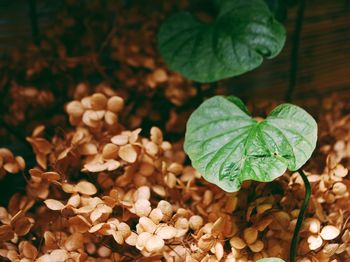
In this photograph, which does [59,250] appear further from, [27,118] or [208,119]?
[27,118]

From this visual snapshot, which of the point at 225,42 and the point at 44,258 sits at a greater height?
the point at 225,42

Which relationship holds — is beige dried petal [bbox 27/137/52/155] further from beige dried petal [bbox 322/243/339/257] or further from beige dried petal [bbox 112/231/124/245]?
beige dried petal [bbox 322/243/339/257]

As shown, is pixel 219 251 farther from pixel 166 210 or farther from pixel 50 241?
pixel 50 241

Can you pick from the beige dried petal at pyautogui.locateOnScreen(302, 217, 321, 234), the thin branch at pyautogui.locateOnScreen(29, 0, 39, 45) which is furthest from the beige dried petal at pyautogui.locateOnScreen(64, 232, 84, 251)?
the thin branch at pyautogui.locateOnScreen(29, 0, 39, 45)

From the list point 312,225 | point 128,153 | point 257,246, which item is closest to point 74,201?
point 128,153

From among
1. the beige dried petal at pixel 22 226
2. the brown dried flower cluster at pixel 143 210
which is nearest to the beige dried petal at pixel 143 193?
the brown dried flower cluster at pixel 143 210

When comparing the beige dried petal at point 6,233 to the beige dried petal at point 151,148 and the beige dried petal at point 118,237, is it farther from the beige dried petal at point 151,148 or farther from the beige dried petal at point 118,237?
the beige dried petal at point 151,148

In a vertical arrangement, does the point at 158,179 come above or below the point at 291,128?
below

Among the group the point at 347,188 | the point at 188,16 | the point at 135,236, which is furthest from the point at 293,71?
the point at 135,236
